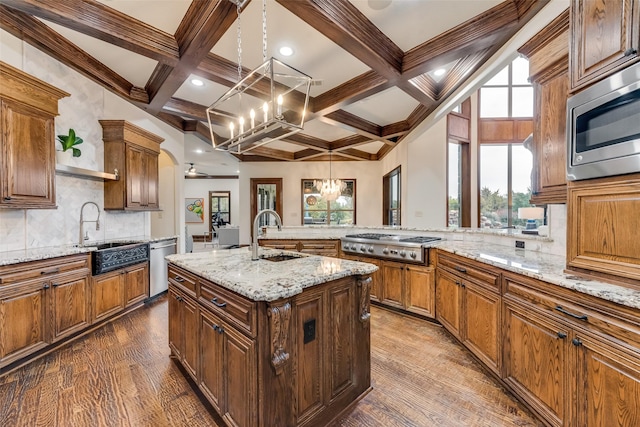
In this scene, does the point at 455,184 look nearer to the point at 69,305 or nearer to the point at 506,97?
the point at 506,97

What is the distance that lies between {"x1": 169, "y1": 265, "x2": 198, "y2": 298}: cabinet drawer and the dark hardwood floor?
0.73m

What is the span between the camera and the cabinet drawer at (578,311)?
1.14m

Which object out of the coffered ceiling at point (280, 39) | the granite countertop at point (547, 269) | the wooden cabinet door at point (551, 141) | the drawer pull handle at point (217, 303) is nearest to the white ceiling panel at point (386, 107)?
the coffered ceiling at point (280, 39)

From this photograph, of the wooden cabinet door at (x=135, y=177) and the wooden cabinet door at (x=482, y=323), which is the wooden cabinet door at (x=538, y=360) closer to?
the wooden cabinet door at (x=482, y=323)

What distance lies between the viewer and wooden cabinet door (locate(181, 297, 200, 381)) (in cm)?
185

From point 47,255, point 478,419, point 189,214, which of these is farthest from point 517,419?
point 189,214

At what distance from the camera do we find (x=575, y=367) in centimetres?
137

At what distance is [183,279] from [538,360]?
7.80 ft

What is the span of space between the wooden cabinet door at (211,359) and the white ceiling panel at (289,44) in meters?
2.38

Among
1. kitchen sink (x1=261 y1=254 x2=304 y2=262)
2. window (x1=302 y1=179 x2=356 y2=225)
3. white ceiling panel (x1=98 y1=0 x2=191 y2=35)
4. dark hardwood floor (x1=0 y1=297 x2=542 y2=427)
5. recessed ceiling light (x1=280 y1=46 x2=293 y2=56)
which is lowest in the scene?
dark hardwood floor (x1=0 y1=297 x2=542 y2=427)

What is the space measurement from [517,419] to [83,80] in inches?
208

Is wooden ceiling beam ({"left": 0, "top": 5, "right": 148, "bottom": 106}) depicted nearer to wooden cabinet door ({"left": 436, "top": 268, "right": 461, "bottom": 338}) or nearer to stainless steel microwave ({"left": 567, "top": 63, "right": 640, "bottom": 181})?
stainless steel microwave ({"left": 567, "top": 63, "right": 640, "bottom": 181})

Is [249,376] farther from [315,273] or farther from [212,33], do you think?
[212,33]

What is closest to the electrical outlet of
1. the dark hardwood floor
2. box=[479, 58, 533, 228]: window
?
the dark hardwood floor
